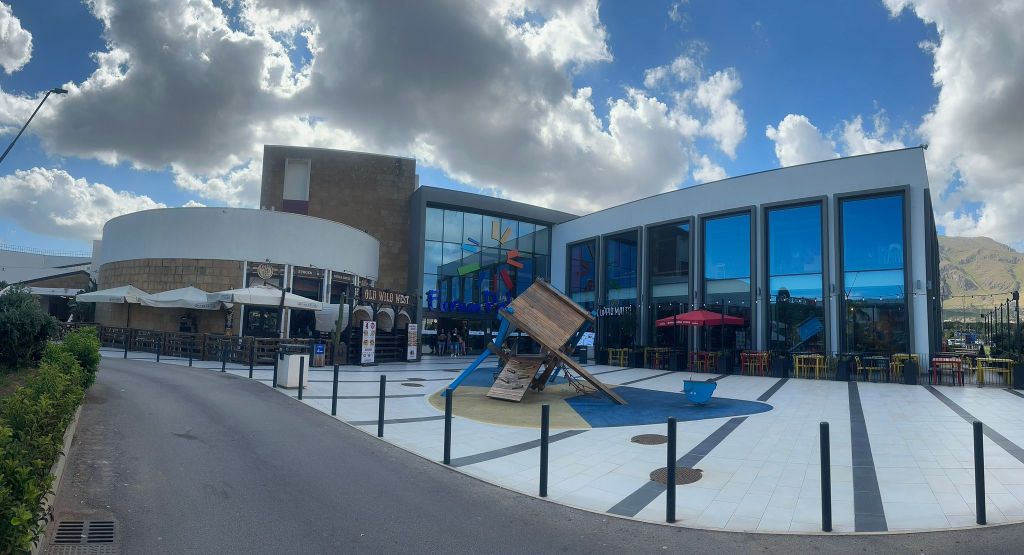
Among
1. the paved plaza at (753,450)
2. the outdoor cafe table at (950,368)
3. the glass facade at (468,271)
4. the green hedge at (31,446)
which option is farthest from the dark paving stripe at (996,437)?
the glass facade at (468,271)

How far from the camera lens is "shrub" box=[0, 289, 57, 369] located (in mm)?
10617

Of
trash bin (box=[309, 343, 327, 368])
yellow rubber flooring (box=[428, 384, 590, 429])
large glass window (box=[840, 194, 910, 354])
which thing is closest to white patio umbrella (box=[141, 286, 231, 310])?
trash bin (box=[309, 343, 327, 368])

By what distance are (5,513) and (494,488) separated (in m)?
4.73

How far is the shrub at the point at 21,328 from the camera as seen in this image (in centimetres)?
1062

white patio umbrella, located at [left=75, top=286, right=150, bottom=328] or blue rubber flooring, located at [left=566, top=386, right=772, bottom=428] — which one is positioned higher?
white patio umbrella, located at [left=75, top=286, right=150, bottom=328]

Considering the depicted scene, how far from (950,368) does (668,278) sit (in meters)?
13.0

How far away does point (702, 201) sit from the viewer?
28.4m

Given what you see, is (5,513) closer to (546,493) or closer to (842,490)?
(546,493)

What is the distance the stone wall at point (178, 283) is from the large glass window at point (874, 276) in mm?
27789

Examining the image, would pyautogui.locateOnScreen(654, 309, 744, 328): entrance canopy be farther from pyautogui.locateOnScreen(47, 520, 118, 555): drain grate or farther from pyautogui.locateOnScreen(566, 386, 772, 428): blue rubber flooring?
pyautogui.locateOnScreen(47, 520, 118, 555): drain grate

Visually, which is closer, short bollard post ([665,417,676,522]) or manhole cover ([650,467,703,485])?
short bollard post ([665,417,676,522])

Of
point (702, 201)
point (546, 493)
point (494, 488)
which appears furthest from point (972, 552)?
point (702, 201)

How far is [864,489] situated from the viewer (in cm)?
689

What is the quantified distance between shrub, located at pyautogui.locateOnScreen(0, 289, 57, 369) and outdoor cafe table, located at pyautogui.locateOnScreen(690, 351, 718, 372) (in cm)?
2232
